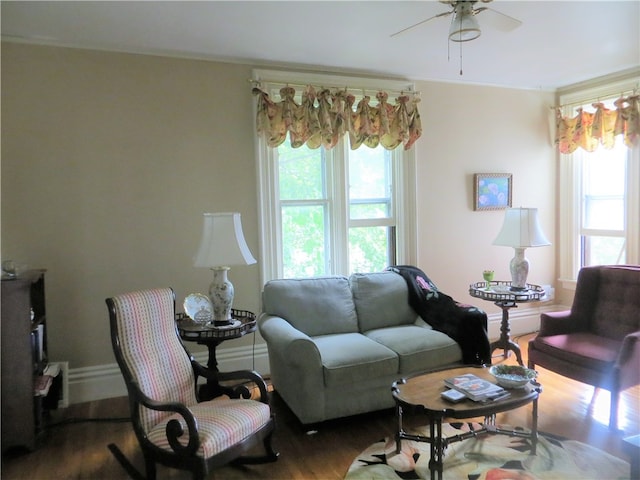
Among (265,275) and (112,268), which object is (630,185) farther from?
(112,268)

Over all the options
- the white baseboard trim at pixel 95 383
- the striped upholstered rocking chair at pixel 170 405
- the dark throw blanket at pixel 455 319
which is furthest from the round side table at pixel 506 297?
the white baseboard trim at pixel 95 383

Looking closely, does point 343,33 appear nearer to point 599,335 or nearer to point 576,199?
point 599,335

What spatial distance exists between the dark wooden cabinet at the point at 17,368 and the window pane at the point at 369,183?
8.64ft

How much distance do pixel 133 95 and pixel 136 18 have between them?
2.24 ft

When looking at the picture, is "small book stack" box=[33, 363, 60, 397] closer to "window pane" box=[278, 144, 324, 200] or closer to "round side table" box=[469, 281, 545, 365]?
"window pane" box=[278, 144, 324, 200]

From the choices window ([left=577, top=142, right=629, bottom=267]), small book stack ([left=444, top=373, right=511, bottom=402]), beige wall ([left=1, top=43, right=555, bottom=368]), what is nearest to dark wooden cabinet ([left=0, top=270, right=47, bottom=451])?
beige wall ([left=1, top=43, right=555, bottom=368])

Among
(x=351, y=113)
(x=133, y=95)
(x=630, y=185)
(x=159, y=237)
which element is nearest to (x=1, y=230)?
(x=159, y=237)

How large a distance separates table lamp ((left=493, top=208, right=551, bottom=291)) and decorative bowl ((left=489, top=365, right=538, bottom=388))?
144 centimetres

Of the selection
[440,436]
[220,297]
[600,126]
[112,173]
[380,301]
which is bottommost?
[440,436]

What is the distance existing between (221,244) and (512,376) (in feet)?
6.07

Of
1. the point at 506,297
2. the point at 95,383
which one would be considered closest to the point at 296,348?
the point at 95,383

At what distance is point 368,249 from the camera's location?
440cm

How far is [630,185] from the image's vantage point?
14.5ft

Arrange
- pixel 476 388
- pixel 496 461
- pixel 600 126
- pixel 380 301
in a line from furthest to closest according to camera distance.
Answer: pixel 600 126 → pixel 380 301 → pixel 496 461 → pixel 476 388
